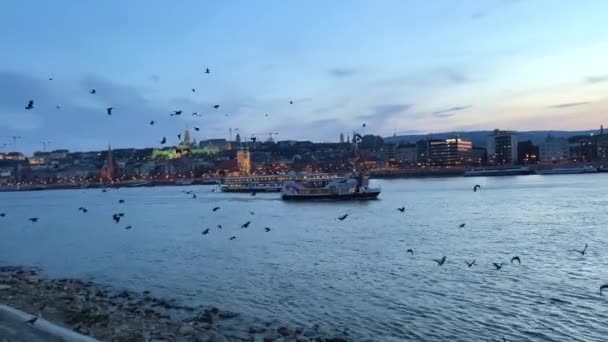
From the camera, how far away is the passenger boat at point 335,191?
59781 mm

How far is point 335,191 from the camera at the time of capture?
60.8 meters

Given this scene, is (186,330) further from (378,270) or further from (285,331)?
(378,270)

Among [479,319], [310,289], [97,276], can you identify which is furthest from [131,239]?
[479,319]

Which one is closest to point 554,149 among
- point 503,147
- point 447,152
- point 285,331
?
point 503,147

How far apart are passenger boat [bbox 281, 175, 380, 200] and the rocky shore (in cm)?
4484

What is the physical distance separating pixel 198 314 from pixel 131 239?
19.4 meters

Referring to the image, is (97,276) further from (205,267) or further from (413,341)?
(413,341)

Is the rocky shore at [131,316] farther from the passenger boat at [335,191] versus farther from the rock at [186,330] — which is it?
the passenger boat at [335,191]

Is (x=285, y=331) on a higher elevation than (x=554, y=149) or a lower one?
lower

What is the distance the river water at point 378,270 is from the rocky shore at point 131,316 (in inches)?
30.4

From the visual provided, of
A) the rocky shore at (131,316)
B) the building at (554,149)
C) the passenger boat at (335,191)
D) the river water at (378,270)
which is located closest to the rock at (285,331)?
the rocky shore at (131,316)

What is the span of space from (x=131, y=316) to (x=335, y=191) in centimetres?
4950

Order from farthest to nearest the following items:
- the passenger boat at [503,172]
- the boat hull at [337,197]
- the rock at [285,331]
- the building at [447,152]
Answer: the building at [447,152] → the passenger boat at [503,172] → the boat hull at [337,197] → the rock at [285,331]

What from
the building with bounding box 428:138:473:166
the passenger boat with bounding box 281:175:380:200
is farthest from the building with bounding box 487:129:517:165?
the passenger boat with bounding box 281:175:380:200
